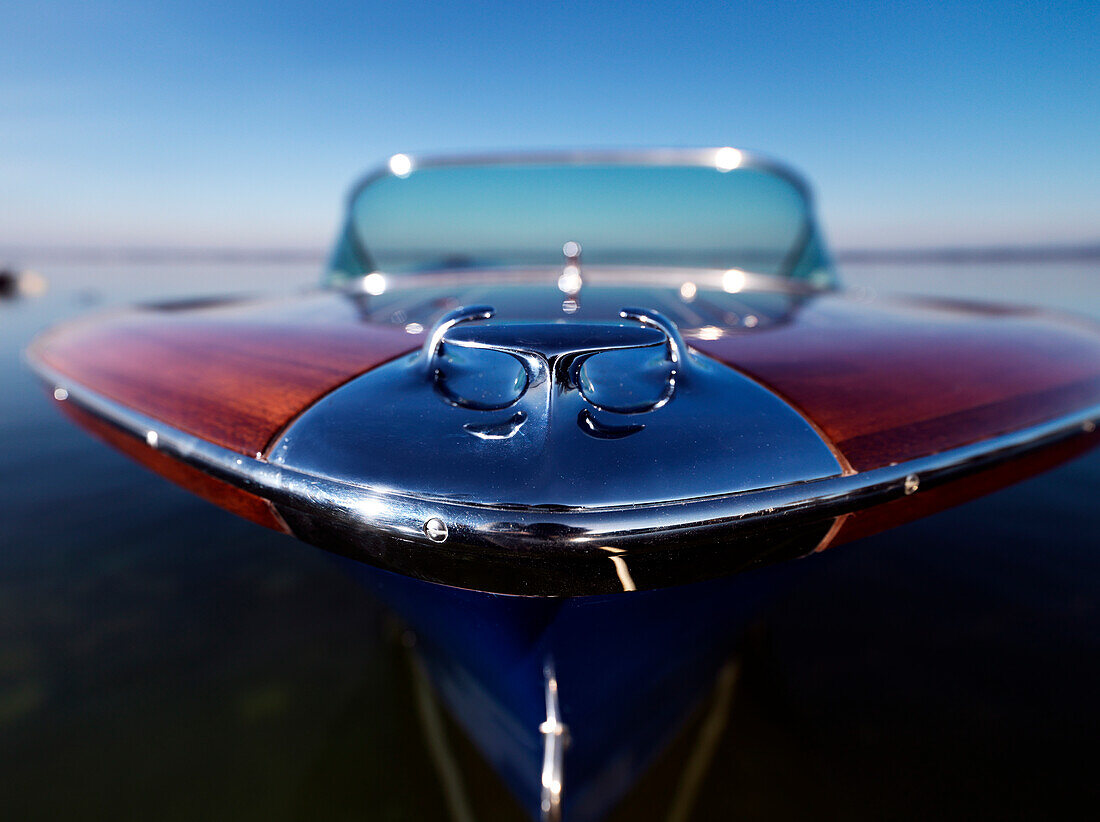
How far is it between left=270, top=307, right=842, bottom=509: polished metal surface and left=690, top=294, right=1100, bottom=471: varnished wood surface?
0.10 metres

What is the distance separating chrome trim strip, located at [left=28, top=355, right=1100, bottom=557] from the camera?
0.63m

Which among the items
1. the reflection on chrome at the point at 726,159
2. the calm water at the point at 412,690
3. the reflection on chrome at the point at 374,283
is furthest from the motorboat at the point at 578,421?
the reflection on chrome at the point at 726,159

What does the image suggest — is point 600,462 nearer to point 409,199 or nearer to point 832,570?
point 409,199

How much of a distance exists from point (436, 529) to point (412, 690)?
6.68ft

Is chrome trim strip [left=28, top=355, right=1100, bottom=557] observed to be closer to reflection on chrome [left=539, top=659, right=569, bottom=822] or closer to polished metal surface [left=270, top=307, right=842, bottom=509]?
polished metal surface [left=270, top=307, right=842, bottom=509]

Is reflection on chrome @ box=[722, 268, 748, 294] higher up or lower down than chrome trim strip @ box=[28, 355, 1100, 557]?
higher up

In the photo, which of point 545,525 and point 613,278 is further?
point 613,278

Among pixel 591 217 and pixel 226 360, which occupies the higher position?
pixel 591 217

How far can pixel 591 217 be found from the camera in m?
2.27

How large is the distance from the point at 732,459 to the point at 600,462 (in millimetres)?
179

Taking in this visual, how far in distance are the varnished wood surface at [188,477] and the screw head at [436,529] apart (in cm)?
29

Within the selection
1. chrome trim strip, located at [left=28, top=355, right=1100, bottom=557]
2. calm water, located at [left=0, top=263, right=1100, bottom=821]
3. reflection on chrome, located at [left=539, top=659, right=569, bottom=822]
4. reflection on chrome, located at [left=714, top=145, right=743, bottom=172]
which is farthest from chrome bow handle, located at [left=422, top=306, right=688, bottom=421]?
reflection on chrome, located at [left=714, top=145, right=743, bottom=172]

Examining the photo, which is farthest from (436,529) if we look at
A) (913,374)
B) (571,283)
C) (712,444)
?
(571,283)

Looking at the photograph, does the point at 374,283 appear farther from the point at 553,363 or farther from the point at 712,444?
the point at 712,444
